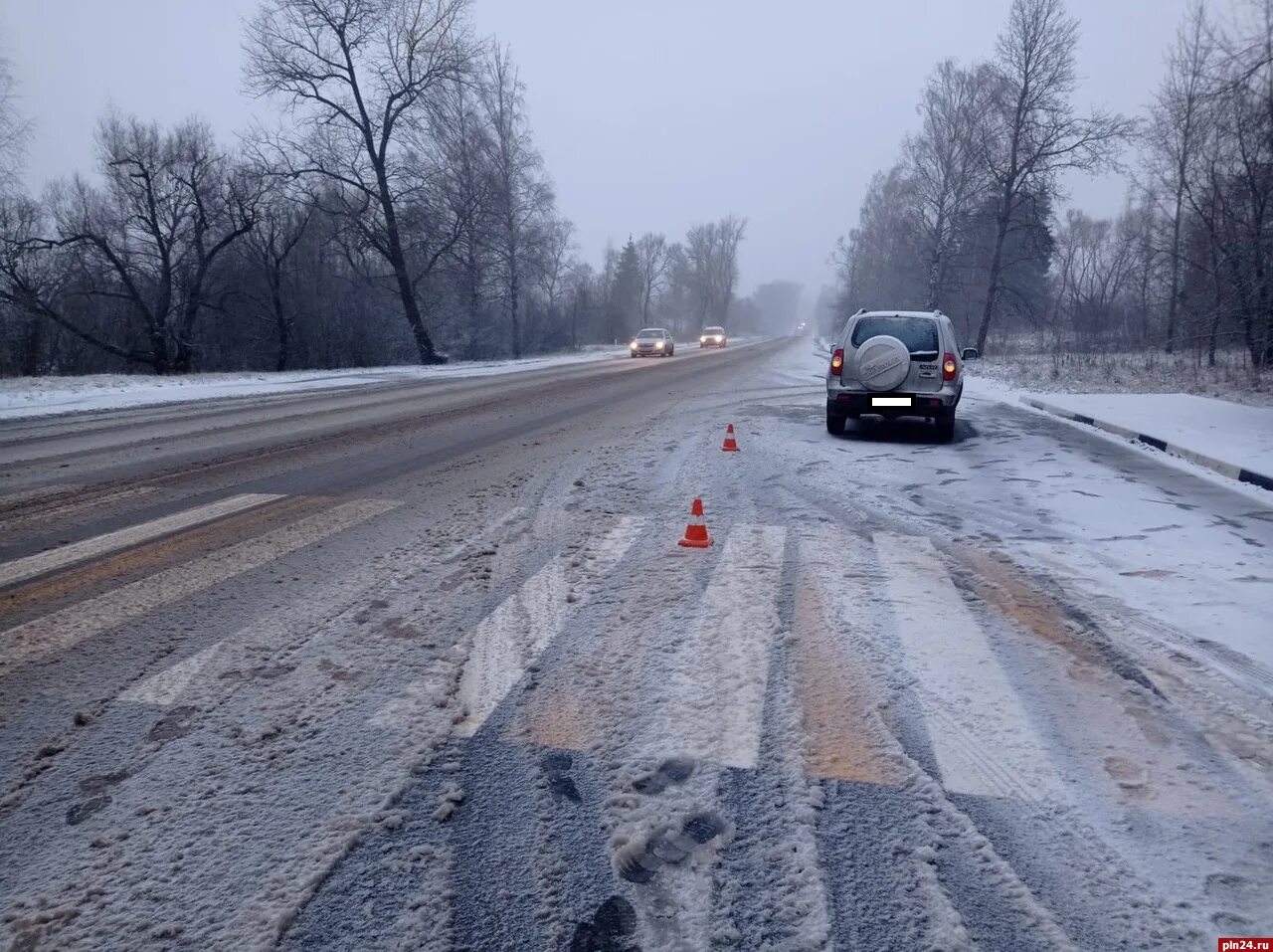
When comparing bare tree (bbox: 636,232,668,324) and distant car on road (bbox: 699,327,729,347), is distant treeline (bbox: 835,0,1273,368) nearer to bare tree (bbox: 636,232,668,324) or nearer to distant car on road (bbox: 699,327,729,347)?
distant car on road (bbox: 699,327,729,347)

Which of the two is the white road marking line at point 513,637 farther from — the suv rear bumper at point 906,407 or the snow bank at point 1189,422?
the snow bank at point 1189,422

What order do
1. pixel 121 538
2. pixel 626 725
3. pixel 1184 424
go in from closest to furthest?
1. pixel 626 725
2. pixel 121 538
3. pixel 1184 424

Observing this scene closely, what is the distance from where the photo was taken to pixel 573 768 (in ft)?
9.99

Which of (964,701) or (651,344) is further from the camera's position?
(651,344)

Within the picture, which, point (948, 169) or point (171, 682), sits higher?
point (948, 169)

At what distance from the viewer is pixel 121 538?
5.96 m

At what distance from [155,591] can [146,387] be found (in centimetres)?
1654

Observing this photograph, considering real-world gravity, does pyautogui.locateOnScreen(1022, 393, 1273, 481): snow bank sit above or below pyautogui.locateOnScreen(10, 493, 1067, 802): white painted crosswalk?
above

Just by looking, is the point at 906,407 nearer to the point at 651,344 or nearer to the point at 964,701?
the point at 964,701

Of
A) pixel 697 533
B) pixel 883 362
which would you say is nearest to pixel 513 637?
pixel 697 533

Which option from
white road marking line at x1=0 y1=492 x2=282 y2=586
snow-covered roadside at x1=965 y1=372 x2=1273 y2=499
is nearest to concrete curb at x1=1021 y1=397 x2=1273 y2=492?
snow-covered roadside at x1=965 y1=372 x2=1273 y2=499

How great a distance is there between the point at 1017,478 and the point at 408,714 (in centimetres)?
754

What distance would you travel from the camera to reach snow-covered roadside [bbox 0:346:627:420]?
50.1 ft

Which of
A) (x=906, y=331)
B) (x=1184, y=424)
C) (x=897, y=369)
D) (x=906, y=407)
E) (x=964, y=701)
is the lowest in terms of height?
(x=964, y=701)
